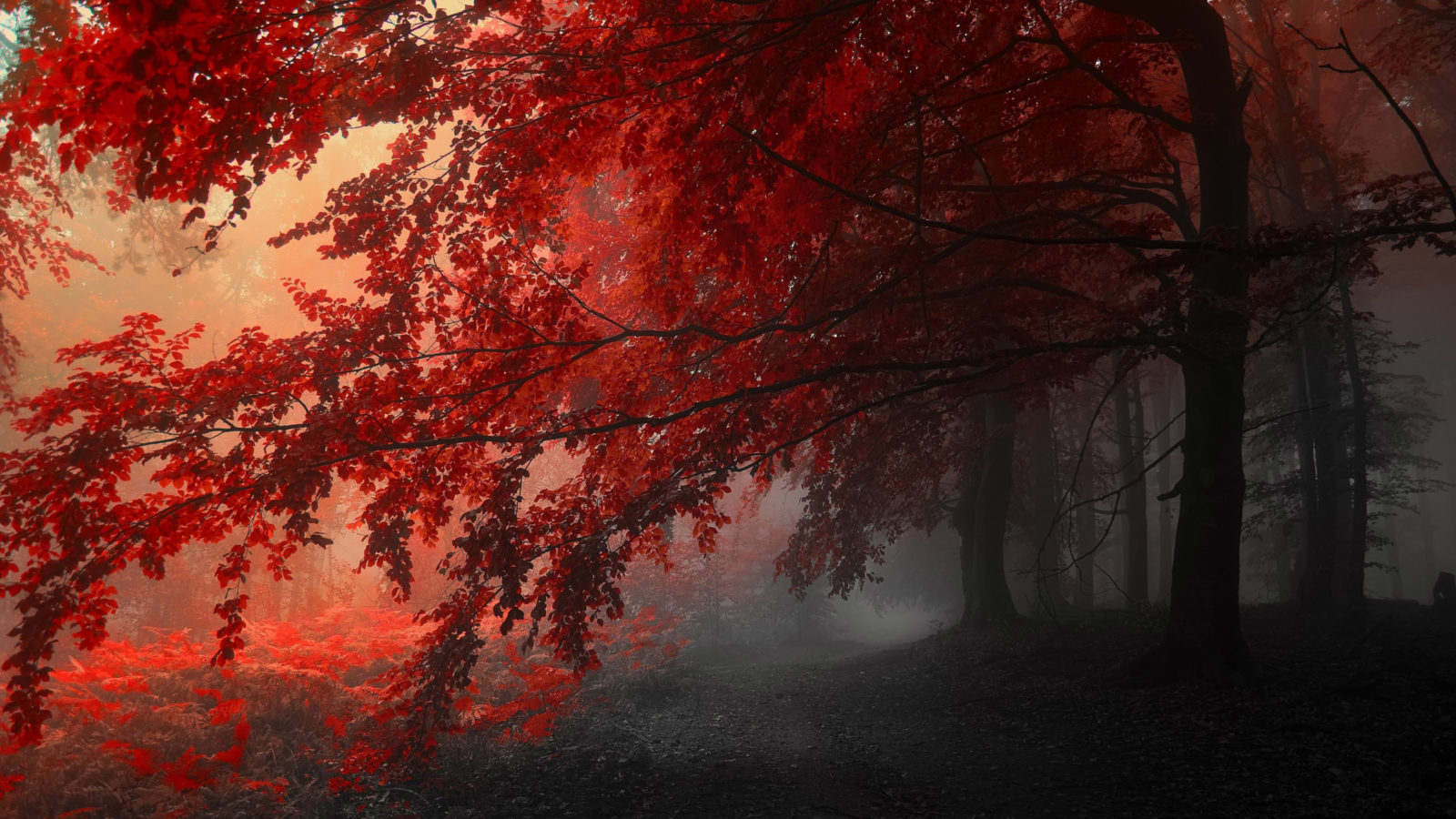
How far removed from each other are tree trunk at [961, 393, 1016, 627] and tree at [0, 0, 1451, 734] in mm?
5105

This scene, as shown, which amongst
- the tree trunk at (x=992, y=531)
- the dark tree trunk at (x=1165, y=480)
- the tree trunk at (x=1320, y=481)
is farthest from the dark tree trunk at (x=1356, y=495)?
the dark tree trunk at (x=1165, y=480)

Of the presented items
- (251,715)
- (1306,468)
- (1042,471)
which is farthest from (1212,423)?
(251,715)

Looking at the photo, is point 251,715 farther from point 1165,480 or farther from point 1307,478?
point 1165,480

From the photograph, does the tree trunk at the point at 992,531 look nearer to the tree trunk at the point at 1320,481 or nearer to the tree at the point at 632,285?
the tree trunk at the point at 1320,481

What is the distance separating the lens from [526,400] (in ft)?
24.5

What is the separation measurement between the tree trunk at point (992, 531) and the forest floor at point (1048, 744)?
1824 mm

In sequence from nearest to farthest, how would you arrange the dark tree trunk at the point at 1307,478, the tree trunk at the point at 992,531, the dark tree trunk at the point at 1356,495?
the dark tree trunk at the point at 1356,495 < the dark tree trunk at the point at 1307,478 < the tree trunk at the point at 992,531

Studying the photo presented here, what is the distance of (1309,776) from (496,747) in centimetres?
806

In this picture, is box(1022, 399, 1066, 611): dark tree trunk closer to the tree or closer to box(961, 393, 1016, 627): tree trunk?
box(961, 393, 1016, 627): tree trunk

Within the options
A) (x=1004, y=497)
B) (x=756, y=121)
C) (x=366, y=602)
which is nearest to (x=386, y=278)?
(x=756, y=121)

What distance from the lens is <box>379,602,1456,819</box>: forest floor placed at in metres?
5.29

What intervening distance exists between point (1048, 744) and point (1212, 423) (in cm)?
360

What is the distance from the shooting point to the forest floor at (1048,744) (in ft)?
17.4

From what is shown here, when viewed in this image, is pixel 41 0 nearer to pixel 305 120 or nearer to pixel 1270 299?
pixel 305 120
